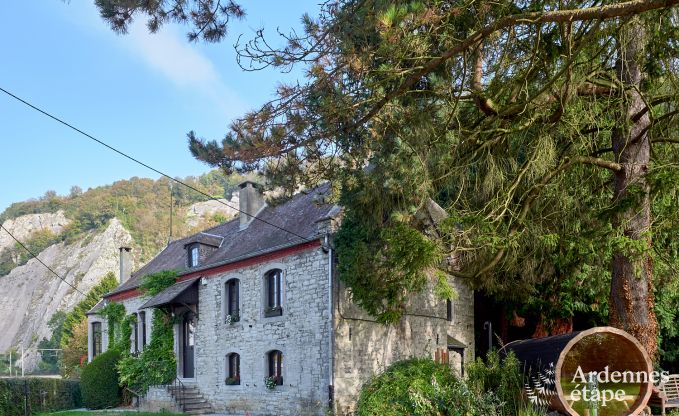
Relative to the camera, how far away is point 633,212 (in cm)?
941

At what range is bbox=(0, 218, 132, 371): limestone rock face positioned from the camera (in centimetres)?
6262

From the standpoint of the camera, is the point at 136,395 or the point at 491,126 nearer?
the point at 491,126

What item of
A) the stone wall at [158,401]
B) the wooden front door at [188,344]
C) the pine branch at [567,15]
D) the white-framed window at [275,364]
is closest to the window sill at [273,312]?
the white-framed window at [275,364]

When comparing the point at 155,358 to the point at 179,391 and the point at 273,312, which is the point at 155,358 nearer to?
the point at 179,391

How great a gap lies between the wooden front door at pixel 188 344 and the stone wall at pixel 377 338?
22.3 ft

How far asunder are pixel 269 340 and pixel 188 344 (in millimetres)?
4807

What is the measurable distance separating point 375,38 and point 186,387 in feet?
49.7

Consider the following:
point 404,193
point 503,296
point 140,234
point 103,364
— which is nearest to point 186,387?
point 103,364

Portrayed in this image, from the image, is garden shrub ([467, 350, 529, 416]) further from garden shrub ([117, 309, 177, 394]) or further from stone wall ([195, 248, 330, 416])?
garden shrub ([117, 309, 177, 394])

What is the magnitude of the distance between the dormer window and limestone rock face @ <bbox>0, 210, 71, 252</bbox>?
6260cm

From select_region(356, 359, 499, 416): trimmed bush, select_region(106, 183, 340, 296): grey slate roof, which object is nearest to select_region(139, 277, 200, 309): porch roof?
select_region(106, 183, 340, 296): grey slate roof

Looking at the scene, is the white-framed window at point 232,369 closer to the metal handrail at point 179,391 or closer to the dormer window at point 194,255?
the metal handrail at point 179,391

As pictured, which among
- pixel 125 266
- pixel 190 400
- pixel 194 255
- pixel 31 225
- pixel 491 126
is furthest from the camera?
pixel 31 225

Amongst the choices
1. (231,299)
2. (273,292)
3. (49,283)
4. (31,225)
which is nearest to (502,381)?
(273,292)
